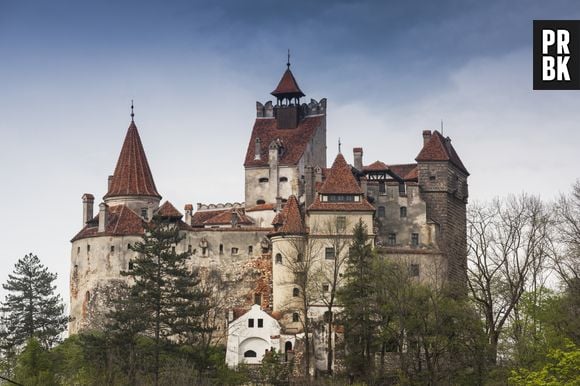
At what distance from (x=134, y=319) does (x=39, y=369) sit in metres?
11.7

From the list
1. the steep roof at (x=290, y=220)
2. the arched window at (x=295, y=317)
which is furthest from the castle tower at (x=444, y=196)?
the arched window at (x=295, y=317)

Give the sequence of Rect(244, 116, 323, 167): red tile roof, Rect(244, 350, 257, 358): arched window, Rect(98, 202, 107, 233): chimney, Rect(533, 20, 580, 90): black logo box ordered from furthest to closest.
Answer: Rect(244, 116, 323, 167): red tile roof
Rect(98, 202, 107, 233): chimney
Rect(244, 350, 257, 358): arched window
Rect(533, 20, 580, 90): black logo box

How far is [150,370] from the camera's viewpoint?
75.0 m

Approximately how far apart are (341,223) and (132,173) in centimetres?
1800

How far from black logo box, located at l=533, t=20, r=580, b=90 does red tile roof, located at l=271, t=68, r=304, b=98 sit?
71453 mm

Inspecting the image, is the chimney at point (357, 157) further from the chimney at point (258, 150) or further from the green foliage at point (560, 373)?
the green foliage at point (560, 373)

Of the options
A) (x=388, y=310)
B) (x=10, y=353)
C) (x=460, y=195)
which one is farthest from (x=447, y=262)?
(x=10, y=353)

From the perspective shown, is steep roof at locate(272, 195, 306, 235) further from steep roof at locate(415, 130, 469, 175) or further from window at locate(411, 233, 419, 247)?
steep roof at locate(415, 130, 469, 175)

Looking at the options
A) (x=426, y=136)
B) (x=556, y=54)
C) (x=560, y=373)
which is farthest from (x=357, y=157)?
(x=556, y=54)

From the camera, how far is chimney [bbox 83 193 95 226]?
315 feet

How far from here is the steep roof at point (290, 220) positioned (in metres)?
87.6

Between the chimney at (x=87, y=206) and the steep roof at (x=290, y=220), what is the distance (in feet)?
46.5

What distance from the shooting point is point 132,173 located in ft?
318

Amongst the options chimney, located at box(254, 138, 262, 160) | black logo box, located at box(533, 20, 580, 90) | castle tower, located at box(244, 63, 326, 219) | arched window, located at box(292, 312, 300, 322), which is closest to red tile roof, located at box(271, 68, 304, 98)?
castle tower, located at box(244, 63, 326, 219)
